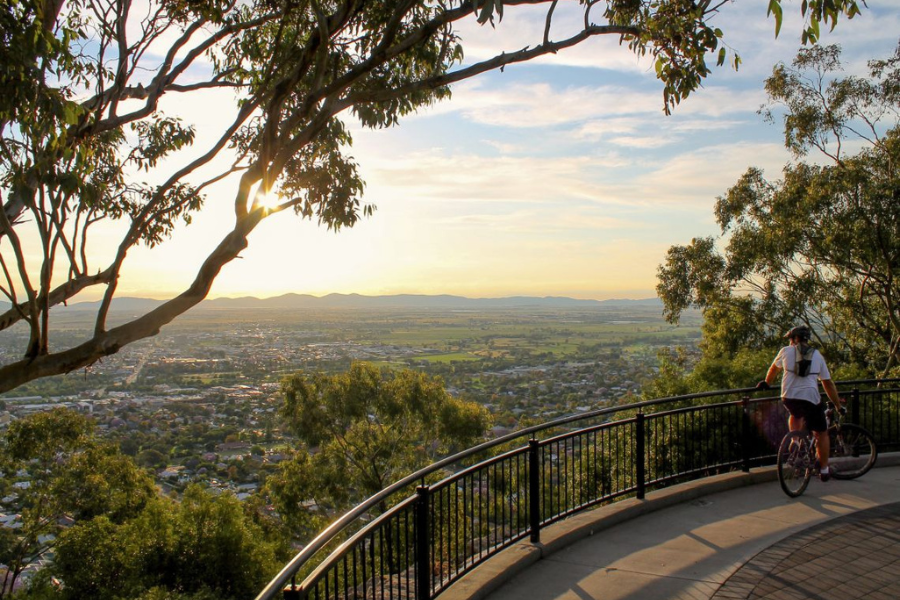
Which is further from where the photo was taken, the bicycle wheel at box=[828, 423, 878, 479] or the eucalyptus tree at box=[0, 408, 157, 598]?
the eucalyptus tree at box=[0, 408, 157, 598]

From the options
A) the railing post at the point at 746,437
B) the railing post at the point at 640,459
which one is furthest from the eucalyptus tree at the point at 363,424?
the railing post at the point at 640,459

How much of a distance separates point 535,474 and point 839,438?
4.75 metres

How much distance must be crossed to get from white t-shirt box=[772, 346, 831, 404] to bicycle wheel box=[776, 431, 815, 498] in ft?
1.50

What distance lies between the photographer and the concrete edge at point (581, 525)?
5.14m

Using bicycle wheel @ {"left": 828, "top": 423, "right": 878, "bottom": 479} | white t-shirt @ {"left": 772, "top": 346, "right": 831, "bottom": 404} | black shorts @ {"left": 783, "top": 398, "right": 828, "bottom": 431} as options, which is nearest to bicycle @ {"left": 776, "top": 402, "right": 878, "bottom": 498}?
bicycle wheel @ {"left": 828, "top": 423, "right": 878, "bottom": 479}

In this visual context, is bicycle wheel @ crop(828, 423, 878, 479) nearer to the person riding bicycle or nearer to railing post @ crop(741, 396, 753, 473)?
the person riding bicycle

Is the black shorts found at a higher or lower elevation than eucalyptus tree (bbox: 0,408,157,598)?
higher

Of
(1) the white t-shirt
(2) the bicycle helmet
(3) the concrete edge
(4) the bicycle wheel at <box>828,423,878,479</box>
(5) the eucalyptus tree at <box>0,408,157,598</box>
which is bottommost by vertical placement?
(5) the eucalyptus tree at <box>0,408,157,598</box>

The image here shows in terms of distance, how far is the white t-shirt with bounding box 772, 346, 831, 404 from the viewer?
24.6 ft

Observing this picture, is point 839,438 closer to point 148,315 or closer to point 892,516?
point 892,516

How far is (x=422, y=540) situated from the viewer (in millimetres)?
4645

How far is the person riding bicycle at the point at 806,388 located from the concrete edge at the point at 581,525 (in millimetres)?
929

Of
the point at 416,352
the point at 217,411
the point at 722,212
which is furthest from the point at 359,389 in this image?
the point at 416,352

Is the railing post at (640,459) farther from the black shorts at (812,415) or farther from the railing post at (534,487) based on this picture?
the black shorts at (812,415)
